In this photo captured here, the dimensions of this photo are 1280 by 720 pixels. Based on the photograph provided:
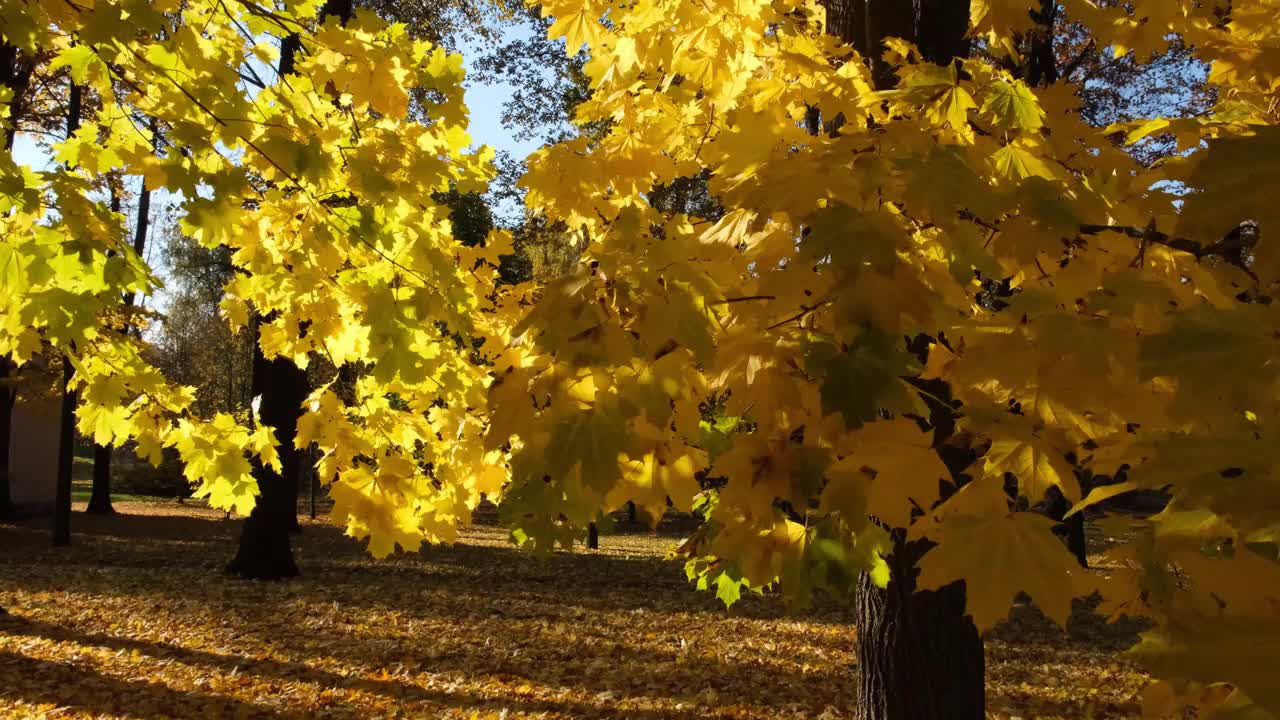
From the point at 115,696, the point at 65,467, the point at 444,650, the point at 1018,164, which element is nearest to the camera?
the point at 1018,164

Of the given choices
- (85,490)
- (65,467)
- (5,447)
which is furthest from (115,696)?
(85,490)

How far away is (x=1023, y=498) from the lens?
6.04 ft

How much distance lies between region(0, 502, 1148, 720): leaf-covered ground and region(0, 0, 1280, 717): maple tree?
9.42 feet

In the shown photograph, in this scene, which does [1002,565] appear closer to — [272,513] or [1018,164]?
[1018,164]

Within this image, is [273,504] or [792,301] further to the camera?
[273,504]

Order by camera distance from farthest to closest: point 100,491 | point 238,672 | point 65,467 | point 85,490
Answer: point 85,490
point 100,491
point 65,467
point 238,672

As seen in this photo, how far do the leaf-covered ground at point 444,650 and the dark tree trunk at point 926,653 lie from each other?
8.49 ft

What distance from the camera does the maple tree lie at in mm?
1482

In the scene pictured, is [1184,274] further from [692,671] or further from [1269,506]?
[692,671]

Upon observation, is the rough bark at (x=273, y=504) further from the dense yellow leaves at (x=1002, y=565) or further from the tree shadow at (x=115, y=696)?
the dense yellow leaves at (x=1002, y=565)

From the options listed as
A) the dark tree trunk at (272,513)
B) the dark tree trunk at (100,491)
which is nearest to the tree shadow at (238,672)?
the dark tree trunk at (272,513)

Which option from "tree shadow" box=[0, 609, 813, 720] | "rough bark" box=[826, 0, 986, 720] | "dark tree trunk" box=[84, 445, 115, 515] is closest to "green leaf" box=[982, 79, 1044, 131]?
"rough bark" box=[826, 0, 986, 720]

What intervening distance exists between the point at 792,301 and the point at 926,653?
92.0 inches

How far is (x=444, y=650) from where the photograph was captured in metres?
7.32
